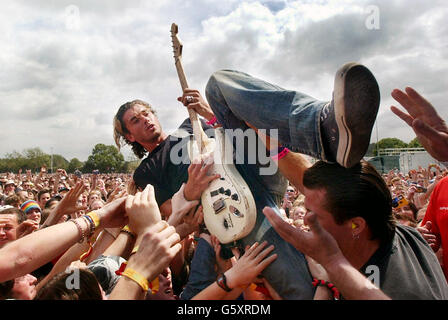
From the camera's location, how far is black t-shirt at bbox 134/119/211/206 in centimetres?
222

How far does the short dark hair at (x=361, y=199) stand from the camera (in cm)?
136

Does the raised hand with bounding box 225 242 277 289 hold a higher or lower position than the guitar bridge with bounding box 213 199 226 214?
lower

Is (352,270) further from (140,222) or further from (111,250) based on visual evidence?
(111,250)

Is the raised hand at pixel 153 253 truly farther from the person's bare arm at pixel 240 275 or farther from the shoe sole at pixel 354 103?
the shoe sole at pixel 354 103

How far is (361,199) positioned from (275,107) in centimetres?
54

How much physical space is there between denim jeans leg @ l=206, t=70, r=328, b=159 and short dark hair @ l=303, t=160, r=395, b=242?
14cm

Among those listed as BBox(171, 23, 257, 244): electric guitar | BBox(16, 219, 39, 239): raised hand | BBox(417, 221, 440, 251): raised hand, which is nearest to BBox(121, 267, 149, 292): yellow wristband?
BBox(171, 23, 257, 244): electric guitar

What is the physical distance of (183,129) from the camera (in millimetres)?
2400

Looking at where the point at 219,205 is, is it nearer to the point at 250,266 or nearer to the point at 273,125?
the point at 250,266

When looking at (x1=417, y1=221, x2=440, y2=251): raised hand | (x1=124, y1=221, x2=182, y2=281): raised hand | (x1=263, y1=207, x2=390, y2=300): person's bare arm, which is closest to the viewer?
(x1=263, y1=207, x2=390, y2=300): person's bare arm

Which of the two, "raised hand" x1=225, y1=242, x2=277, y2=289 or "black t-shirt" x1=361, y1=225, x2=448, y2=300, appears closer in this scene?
"black t-shirt" x1=361, y1=225, x2=448, y2=300

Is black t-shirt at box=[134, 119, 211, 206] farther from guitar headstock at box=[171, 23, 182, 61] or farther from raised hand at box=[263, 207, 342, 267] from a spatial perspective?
raised hand at box=[263, 207, 342, 267]

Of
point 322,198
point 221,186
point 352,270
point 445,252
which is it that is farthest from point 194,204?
point 445,252

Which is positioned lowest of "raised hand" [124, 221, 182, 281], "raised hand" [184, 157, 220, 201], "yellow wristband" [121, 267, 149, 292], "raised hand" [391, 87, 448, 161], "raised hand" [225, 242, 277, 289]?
"raised hand" [225, 242, 277, 289]
